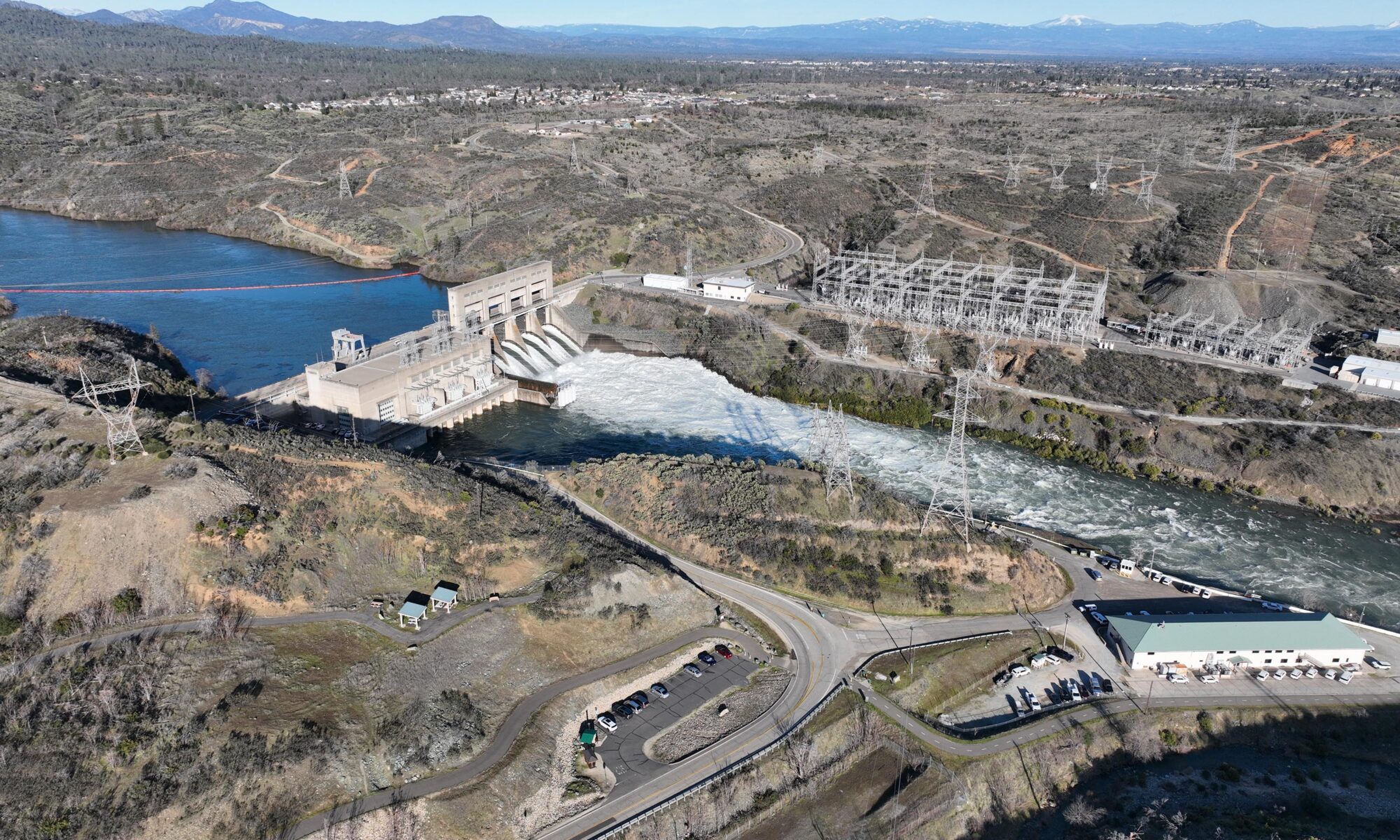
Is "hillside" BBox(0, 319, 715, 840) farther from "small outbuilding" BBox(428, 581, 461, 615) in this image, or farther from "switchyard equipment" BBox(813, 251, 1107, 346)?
"switchyard equipment" BBox(813, 251, 1107, 346)

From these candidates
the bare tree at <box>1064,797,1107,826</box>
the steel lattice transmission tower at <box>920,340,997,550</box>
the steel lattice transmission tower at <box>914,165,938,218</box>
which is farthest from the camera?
the steel lattice transmission tower at <box>914,165,938,218</box>

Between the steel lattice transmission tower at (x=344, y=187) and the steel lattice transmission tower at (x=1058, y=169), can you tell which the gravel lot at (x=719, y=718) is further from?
the steel lattice transmission tower at (x=344, y=187)

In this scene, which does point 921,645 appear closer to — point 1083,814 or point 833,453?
point 1083,814

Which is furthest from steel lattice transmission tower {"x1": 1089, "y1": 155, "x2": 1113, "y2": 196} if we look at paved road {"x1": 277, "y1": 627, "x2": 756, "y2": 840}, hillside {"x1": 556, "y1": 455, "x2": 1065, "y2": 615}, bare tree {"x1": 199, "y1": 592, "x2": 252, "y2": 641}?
bare tree {"x1": 199, "y1": 592, "x2": 252, "y2": 641}

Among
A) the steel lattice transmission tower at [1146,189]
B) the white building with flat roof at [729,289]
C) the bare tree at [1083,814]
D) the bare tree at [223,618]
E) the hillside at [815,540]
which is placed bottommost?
the bare tree at [1083,814]

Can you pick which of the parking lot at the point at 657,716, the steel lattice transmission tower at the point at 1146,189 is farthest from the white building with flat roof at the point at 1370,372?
the parking lot at the point at 657,716

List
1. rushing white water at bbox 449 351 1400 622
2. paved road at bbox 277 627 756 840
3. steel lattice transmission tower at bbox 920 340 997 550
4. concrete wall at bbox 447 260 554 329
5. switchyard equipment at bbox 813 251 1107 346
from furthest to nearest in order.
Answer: concrete wall at bbox 447 260 554 329
switchyard equipment at bbox 813 251 1107 346
rushing white water at bbox 449 351 1400 622
steel lattice transmission tower at bbox 920 340 997 550
paved road at bbox 277 627 756 840

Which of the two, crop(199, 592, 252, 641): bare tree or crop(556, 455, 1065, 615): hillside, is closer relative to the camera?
crop(199, 592, 252, 641): bare tree
